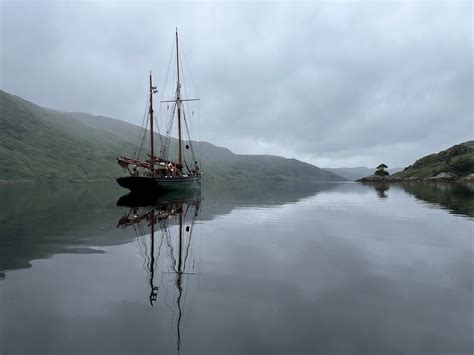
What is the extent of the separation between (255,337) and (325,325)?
77.6 inches

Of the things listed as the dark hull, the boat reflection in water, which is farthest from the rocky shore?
the boat reflection in water

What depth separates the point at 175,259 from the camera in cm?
1464

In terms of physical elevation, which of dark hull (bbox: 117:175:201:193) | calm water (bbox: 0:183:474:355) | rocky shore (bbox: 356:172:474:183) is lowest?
calm water (bbox: 0:183:474:355)

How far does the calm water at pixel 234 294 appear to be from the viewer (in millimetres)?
7453

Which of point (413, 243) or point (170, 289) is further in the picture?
point (413, 243)

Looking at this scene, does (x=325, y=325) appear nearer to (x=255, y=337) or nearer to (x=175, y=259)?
(x=255, y=337)

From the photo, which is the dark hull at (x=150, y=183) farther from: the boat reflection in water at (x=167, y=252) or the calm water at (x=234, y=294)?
the calm water at (x=234, y=294)

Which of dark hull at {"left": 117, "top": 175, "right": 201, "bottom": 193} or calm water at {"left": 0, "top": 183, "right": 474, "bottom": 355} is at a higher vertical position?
dark hull at {"left": 117, "top": 175, "right": 201, "bottom": 193}

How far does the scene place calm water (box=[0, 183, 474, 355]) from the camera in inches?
293

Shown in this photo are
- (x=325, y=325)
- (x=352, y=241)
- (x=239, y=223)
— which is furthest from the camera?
(x=239, y=223)

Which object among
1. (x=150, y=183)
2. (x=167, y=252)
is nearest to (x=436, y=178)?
(x=150, y=183)

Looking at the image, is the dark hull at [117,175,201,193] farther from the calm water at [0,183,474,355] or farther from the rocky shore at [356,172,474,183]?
the rocky shore at [356,172,474,183]

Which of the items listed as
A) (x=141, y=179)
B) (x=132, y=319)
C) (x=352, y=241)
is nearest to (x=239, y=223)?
(x=352, y=241)

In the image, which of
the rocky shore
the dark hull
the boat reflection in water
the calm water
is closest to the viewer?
the calm water
